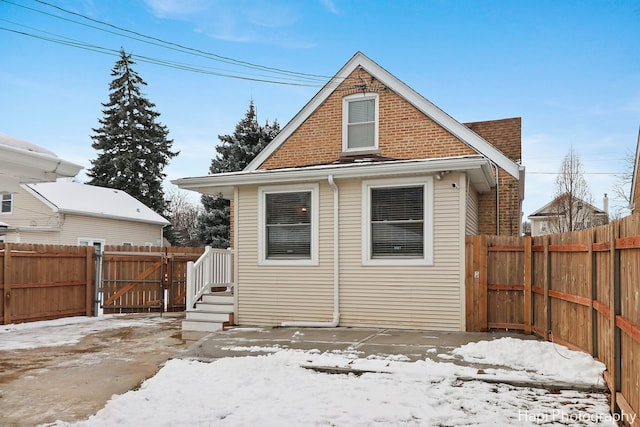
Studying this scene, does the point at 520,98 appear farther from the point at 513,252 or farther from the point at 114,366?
the point at 114,366

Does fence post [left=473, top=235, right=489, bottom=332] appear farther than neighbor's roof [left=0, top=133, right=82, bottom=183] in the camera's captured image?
Yes

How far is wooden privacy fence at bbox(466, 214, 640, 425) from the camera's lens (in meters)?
3.99

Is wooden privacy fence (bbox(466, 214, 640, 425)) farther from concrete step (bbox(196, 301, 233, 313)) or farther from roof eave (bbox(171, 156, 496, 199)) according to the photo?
concrete step (bbox(196, 301, 233, 313))

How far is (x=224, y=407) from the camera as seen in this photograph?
4973 mm

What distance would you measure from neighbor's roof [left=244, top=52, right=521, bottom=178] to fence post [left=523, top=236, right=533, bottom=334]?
3.42m

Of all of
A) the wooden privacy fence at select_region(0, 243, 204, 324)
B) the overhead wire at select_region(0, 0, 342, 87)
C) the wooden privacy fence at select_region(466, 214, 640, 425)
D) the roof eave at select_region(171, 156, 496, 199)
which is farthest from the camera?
the overhead wire at select_region(0, 0, 342, 87)

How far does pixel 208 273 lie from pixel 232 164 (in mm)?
12589

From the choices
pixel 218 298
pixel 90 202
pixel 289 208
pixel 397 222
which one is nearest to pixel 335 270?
pixel 397 222

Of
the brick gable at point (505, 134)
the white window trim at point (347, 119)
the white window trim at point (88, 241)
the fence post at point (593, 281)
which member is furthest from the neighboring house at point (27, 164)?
the white window trim at point (88, 241)

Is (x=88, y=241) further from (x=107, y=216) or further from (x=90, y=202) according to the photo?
(x=90, y=202)

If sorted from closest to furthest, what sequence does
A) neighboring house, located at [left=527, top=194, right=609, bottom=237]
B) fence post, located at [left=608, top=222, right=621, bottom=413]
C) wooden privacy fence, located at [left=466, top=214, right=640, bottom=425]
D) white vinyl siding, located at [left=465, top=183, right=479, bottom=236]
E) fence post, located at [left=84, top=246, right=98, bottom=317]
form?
wooden privacy fence, located at [left=466, top=214, right=640, bottom=425] < fence post, located at [left=608, top=222, right=621, bottom=413] < white vinyl siding, located at [left=465, top=183, right=479, bottom=236] < fence post, located at [left=84, top=246, right=98, bottom=317] < neighboring house, located at [left=527, top=194, right=609, bottom=237]

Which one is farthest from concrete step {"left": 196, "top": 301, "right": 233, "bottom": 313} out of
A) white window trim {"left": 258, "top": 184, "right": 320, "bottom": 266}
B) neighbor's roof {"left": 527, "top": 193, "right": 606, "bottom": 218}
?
neighbor's roof {"left": 527, "top": 193, "right": 606, "bottom": 218}

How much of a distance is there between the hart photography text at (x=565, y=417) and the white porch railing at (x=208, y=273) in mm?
7432

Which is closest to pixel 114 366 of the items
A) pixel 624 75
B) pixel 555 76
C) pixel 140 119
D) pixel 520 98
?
pixel 555 76
